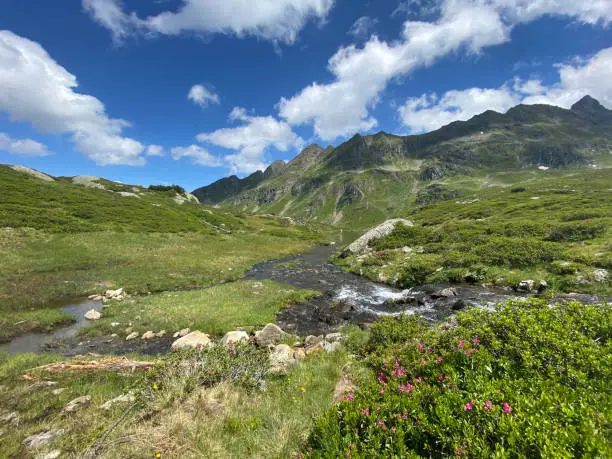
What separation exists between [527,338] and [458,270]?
981 inches

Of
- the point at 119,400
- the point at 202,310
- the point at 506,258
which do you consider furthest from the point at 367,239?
the point at 119,400

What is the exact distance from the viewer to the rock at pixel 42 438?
5977 mm

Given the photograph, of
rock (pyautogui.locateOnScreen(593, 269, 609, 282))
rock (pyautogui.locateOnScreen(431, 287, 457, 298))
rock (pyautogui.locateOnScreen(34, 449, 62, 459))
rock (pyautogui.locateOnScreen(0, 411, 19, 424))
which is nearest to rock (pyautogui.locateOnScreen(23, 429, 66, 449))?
rock (pyautogui.locateOnScreen(34, 449, 62, 459))

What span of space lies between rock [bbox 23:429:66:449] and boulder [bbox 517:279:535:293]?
102 feet

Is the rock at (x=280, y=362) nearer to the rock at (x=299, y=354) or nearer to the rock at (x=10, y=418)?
the rock at (x=299, y=354)

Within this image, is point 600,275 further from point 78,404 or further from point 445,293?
point 78,404

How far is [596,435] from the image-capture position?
341 cm

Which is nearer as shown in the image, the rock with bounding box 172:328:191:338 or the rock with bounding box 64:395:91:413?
the rock with bounding box 64:395:91:413

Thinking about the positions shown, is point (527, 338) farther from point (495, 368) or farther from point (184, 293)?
point (184, 293)

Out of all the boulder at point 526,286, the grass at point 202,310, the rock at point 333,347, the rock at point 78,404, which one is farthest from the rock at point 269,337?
the boulder at point 526,286

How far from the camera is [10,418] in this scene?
7395mm

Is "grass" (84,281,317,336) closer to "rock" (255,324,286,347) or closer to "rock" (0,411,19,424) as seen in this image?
"rock" (255,324,286,347)

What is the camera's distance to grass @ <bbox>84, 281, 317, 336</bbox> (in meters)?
18.5

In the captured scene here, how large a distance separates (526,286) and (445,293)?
7.22m
